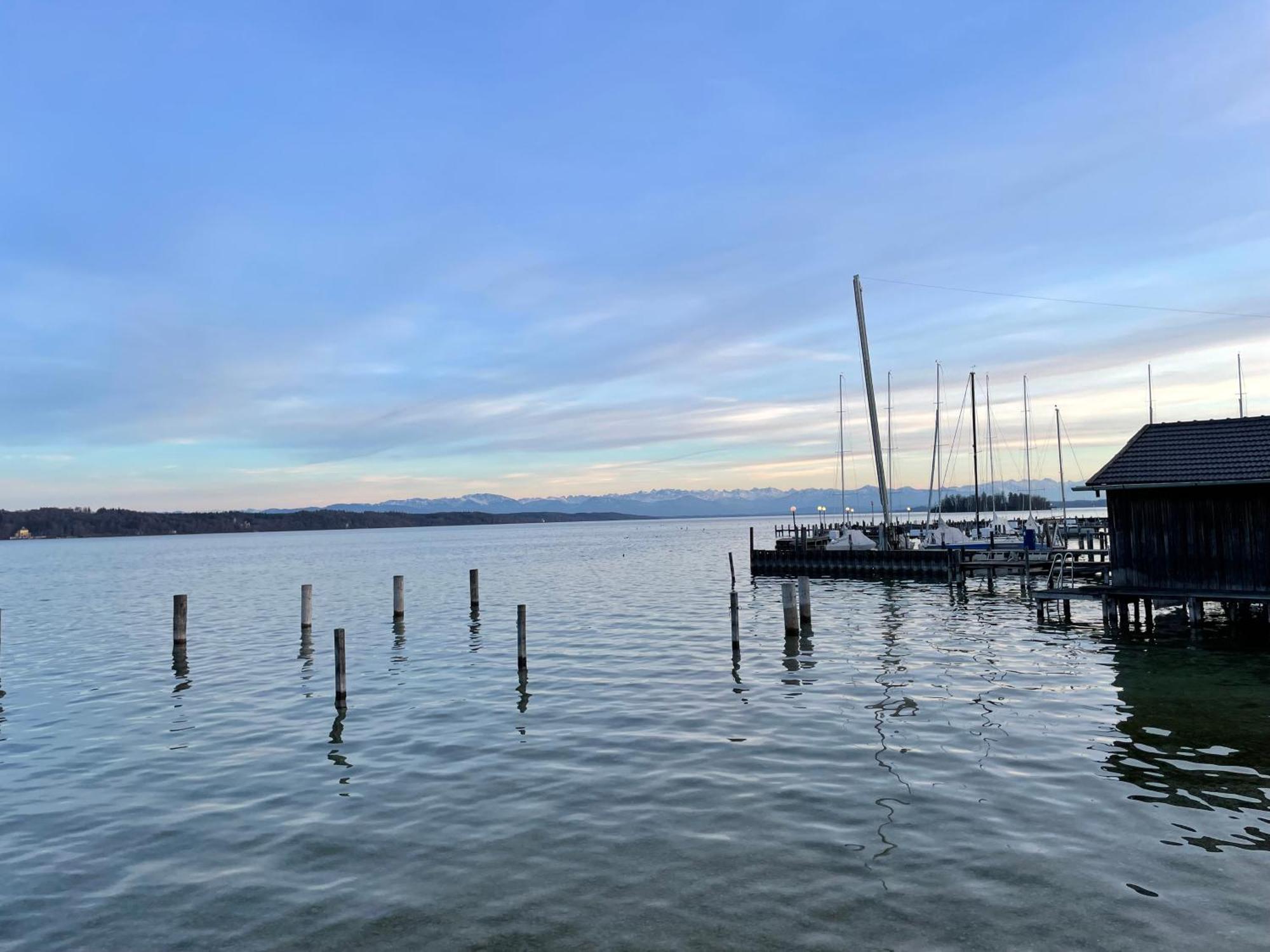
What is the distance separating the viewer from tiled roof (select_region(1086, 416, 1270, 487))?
79.9ft

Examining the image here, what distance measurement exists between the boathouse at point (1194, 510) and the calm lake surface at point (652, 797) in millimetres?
2151

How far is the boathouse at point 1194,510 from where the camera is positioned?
24297 mm

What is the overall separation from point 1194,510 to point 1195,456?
1.66 meters

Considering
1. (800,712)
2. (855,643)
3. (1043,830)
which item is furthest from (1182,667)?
(1043,830)

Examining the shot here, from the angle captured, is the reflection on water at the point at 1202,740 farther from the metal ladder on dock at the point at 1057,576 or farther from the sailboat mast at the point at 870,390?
the sailboat mast at the point at 870,390

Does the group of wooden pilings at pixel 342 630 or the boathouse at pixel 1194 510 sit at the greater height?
the boathouse at pixel 1194 510

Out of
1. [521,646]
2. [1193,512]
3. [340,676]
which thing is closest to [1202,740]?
[1193,512]

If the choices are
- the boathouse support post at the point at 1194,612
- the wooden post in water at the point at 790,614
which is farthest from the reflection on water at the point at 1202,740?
the wooden post in water at the point at 790,614

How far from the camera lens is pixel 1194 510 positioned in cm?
2530

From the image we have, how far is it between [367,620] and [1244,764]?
111 feet

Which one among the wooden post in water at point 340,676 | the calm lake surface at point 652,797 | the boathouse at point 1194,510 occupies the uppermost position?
the boathouse at point 1194,510

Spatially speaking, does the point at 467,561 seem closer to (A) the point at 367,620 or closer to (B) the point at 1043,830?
(A) the point at 367,620

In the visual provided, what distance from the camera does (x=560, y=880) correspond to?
10.4 m

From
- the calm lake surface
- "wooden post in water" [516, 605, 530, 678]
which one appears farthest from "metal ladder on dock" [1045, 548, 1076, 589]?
"wooden post in water" [516, 605, 530, 678]
